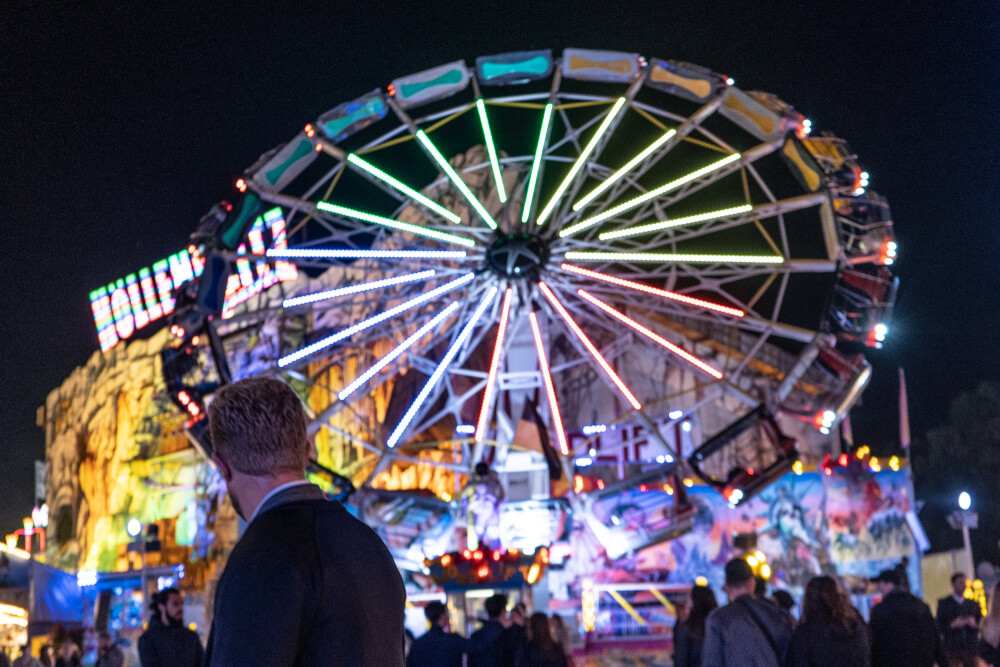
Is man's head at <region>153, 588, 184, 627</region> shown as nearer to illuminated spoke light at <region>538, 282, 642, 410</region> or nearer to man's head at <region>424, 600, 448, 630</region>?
man's head at <region>424, 600, 448, 630</region>

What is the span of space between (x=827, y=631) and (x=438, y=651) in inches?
143

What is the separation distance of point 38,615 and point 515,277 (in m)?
19.3

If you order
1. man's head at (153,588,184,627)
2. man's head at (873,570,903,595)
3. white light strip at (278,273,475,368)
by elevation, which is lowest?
man's head at (873,570,903,595)

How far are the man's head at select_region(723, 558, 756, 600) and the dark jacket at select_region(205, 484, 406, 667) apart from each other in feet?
14.3

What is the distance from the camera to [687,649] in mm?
8883

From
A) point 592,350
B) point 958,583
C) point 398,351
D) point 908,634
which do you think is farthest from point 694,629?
point 398,351

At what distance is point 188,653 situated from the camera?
6918mm

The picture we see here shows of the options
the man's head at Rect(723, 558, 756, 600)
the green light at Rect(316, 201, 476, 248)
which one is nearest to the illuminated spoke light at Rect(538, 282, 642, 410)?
the green light at Rect(316, 201, 476, 248)

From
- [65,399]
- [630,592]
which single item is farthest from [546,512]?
Result: [65,399]

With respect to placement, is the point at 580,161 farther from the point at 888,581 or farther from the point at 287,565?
the point at 287,565

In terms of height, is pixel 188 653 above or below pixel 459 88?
below

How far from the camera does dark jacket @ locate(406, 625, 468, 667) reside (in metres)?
8.91

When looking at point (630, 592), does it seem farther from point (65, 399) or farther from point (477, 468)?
point (65, 399)

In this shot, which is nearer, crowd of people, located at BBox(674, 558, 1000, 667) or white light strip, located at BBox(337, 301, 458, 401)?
crowd of people, located at BBox(674, 558, 1000, 667)
